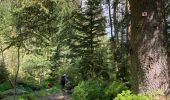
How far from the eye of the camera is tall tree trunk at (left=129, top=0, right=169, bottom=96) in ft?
22.8

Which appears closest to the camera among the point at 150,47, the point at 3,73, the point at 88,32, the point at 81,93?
the point at 150,47

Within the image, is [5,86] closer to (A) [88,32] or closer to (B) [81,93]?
(A) [88,32]

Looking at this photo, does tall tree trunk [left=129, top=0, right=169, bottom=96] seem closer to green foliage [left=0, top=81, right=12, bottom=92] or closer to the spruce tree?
the spruce tree

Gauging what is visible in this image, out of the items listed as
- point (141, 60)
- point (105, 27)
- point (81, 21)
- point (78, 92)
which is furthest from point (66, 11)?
point (105, 27)

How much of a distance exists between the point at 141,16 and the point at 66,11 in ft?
11.8

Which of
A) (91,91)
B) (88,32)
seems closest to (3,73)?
(88,32)

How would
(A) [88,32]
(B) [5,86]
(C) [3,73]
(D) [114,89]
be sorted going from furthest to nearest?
(C) [3,73] < (B) [5,86] < (A) [88,32] < (D) [114,89]

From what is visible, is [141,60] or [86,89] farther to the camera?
[86,89]

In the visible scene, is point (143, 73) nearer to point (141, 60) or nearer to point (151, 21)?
point (141, 60)

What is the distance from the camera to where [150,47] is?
23.1 ft

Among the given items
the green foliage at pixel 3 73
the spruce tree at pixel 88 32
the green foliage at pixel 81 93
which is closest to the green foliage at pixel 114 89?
the green foliage at pixel 81 93

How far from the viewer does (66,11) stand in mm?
10281

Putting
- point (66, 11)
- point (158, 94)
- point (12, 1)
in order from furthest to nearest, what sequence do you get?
point (12, 1)
point (66, 11)
point (158, 94)

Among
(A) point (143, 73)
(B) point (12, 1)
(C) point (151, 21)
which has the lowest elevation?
(A) point (143, 73)
